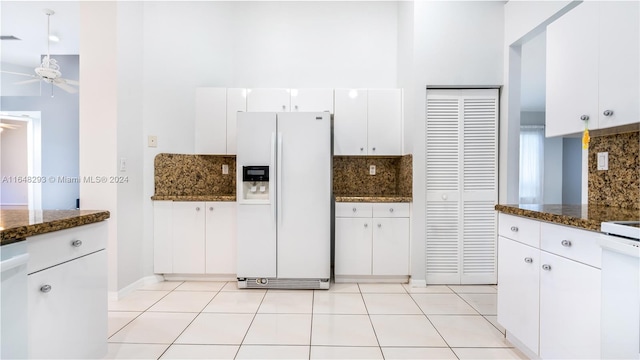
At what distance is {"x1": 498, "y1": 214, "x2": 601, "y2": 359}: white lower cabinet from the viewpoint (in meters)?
1.22

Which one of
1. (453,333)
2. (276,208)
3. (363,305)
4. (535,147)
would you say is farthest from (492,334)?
(535,147)

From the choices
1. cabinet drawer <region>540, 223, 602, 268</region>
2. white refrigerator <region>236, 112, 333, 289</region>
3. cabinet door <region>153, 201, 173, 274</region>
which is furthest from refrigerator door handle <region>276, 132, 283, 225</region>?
cabinet drawer <region>540, 223, 602, 268</region>

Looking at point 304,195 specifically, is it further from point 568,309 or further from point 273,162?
point 568,309

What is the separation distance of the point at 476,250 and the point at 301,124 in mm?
2121

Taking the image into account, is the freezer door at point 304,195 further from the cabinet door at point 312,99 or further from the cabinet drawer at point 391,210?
the cabinet drawer at point 391,210

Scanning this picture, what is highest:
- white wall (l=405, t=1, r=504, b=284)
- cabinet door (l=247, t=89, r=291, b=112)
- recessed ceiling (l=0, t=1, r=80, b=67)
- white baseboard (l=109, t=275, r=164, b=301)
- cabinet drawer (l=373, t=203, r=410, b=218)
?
recessed ceiling (l=0, t=1, r=80, b=67)

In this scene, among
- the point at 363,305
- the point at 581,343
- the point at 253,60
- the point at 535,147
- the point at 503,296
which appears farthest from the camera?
Result: the point at 535,147

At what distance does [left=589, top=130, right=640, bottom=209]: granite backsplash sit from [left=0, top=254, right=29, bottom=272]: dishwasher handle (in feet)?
9.76

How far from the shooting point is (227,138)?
3.10 metres

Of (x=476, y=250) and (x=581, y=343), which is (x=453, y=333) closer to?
(x=581, y=343)

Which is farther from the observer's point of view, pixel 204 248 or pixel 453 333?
pixel 204 248

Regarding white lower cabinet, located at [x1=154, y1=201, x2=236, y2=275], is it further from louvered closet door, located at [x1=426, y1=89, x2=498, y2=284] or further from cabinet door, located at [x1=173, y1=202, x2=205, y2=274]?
louvered closet door, located at [x1=426, y1=89, x2=498, y2=284]

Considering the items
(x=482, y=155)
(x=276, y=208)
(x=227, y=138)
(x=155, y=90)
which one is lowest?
(x=276, y=208)

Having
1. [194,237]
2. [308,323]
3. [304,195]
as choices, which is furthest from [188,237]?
[308,323]
